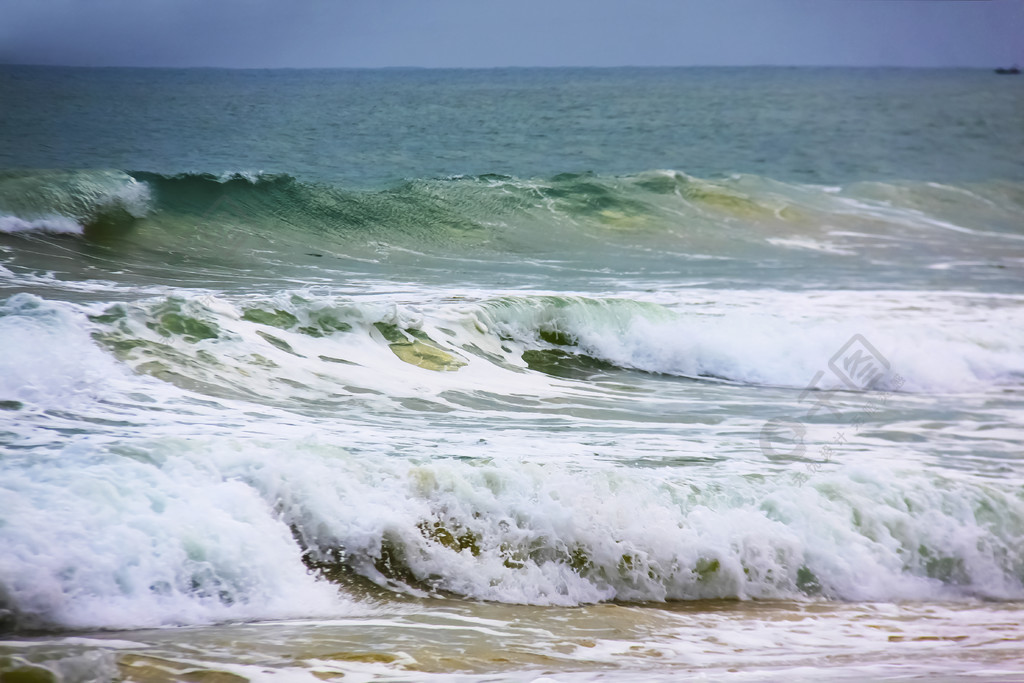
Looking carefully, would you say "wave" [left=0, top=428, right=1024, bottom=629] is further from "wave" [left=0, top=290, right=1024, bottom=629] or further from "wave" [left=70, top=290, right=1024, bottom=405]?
"wave" [left=70, top=290, right=1024, bottom=405]

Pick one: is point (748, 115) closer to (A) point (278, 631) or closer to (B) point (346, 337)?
(B) point (346, 337)

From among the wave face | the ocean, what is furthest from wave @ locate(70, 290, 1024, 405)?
the wave face

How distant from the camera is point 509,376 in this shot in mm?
3082

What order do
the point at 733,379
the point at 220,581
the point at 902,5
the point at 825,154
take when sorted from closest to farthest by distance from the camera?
the point at 220,581 < the point at 733,379 < the point at 902,5 < the point at 825,154

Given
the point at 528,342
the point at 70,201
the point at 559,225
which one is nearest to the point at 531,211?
the point at 559,225

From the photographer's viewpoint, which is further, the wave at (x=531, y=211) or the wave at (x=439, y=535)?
the wave at (x=531, y=211)

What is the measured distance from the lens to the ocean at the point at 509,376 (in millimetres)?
1562

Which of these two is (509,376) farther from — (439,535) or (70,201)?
(70,201)

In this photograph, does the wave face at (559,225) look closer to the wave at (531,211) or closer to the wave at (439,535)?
the wave at (531,211)

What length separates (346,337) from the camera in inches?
118

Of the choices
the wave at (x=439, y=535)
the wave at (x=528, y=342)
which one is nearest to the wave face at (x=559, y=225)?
the wave at (x=528, y=342)

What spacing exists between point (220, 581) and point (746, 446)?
1499 millimetres

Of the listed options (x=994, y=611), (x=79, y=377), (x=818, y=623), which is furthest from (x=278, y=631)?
(x=994, y=611)

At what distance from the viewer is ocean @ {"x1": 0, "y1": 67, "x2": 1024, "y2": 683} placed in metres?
1.56
